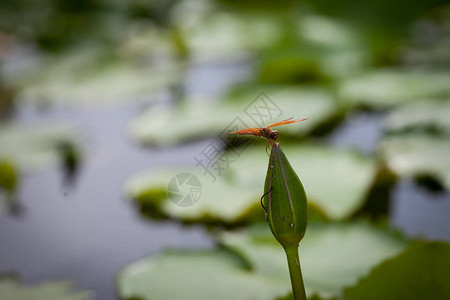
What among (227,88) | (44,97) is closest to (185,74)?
(227,88)

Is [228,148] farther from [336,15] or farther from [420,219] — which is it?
[336,15]

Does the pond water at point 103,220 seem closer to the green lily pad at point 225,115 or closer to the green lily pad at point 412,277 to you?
the green lily pad at point 225,115

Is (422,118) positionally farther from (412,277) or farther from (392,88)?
(412,277)

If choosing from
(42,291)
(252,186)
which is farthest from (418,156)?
(42,291)

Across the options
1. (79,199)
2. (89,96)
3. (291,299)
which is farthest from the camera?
(89,96)

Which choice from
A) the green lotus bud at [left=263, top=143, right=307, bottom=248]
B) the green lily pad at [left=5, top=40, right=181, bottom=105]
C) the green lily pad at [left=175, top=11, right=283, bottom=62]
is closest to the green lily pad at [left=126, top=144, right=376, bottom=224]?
the green lotus bud at [left=263, top=143, right=307, bottom=248]

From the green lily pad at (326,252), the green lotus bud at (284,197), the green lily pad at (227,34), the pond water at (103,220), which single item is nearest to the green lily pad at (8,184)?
the pond water at (103,220)
